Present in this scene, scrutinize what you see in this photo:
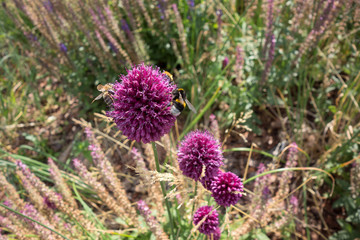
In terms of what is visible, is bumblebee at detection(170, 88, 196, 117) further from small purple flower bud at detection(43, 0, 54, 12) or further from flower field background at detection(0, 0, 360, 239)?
small purple flower bud at detection(43, 0, 54, 12)

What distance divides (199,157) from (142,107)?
466mm

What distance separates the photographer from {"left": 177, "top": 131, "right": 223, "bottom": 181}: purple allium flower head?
4.98 ft

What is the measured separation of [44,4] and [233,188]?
12.2 feet

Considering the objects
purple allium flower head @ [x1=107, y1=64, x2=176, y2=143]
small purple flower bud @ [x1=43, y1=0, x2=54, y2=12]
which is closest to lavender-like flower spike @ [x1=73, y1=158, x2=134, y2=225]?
purple allium flower head @ [x1=107, y1=64, x2=176, y2=143]

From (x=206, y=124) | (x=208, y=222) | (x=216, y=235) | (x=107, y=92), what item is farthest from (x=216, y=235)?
(x=206, y=124)

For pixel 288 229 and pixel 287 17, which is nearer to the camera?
pixel 288 229

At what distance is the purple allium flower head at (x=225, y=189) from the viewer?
1.55m

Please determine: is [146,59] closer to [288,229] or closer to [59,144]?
[59,144]

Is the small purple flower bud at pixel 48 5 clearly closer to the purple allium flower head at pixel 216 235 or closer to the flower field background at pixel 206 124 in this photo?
the flower field background at pixel 206 124

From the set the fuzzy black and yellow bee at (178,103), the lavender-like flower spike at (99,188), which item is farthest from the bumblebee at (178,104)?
the lavender-like flower spike at (99,188)

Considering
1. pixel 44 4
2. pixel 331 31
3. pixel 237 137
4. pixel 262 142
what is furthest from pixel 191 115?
pixel 44 4

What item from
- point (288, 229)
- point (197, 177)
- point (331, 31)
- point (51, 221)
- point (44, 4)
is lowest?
point (288, 229)

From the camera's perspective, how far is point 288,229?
7.94 ft

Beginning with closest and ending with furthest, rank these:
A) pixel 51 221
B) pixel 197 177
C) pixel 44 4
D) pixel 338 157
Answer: pixel 197 177, pixel 51 221, pixel 338 157, pixel 44 4
